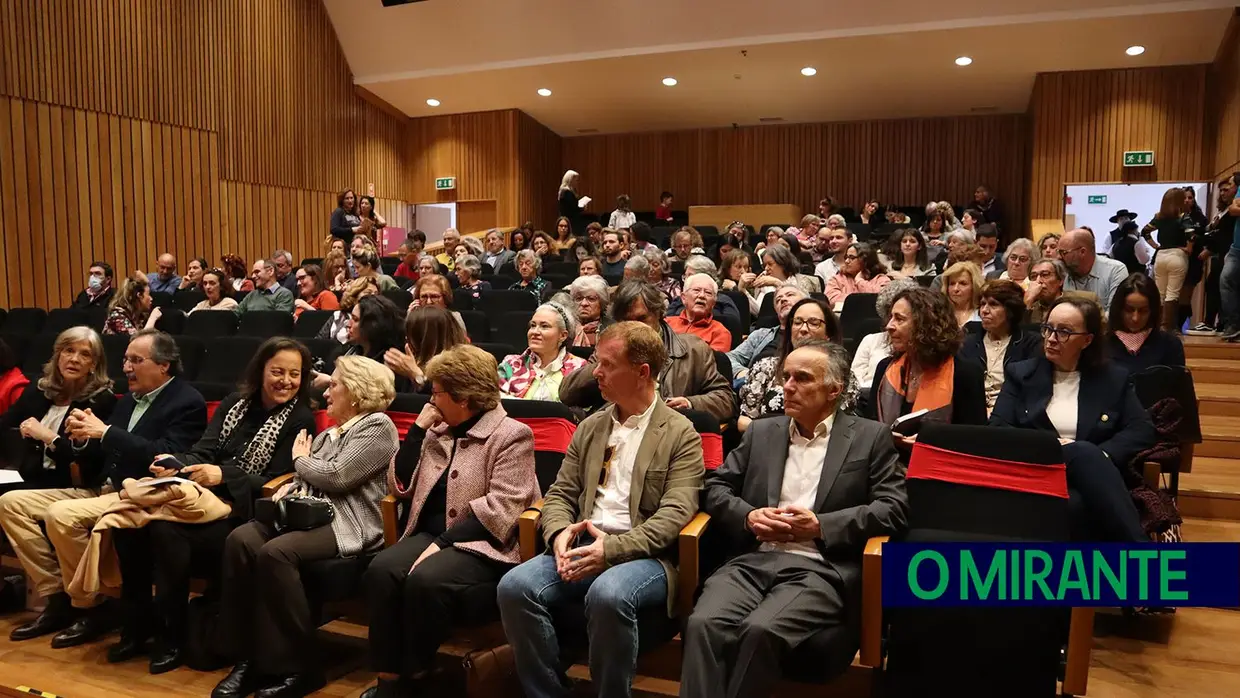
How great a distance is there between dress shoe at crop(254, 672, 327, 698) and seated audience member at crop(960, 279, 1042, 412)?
2178mm

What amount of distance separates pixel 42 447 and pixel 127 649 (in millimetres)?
827

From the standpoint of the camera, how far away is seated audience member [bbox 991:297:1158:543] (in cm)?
234

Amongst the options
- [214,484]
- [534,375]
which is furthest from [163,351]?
[534,375]

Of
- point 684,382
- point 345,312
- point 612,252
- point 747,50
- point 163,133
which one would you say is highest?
point 747,50

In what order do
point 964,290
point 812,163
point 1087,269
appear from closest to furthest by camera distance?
point 964,290 → point 1087,269 → point 812,163

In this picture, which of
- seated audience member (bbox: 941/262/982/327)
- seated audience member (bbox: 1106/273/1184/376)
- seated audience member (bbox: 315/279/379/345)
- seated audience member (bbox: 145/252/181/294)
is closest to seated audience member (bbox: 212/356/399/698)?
seated audience member (bbox: 315/279/379/345)

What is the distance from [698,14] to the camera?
804 centimetres

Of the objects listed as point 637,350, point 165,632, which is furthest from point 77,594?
point 637,350

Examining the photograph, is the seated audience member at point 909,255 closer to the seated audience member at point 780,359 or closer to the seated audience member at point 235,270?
the seated audience member at point 780,359

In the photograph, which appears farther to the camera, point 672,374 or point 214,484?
point 672,374

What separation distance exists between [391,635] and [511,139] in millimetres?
9412

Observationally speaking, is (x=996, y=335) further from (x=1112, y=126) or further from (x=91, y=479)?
(x=1112, y=126)

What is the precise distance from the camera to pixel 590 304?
3.32 m

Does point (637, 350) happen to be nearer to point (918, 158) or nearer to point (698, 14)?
point (698, 14)
